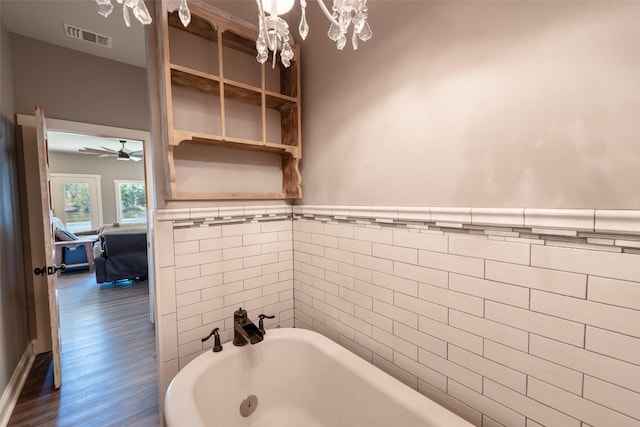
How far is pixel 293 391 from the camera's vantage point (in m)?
1.46

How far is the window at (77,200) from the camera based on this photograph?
6766 millimetres

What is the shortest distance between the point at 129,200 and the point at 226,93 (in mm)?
8207

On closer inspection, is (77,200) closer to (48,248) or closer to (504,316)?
(48,248)

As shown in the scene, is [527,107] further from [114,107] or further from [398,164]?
[114,107]

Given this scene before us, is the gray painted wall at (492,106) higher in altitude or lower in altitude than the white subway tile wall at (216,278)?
higher

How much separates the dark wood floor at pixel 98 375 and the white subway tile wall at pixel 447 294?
31.4 inches

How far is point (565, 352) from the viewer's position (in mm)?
776

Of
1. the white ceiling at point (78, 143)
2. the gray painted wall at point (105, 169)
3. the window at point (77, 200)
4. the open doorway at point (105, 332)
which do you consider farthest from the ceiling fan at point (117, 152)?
the open doorway at point (105, 332)

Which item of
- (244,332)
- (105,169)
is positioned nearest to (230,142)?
(244,332)

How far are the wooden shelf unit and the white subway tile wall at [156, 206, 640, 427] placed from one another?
21 cm

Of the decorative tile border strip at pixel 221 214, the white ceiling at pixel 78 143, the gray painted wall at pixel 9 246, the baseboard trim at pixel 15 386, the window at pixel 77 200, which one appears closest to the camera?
the decorative tile border strip at pixel 221 214

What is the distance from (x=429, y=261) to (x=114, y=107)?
3.23m

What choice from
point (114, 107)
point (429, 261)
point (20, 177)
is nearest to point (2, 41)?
point (114, 107)

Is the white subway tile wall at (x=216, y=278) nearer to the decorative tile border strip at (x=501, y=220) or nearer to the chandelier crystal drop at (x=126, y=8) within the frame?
the decorative tile border strip at (x=501, y=220)
